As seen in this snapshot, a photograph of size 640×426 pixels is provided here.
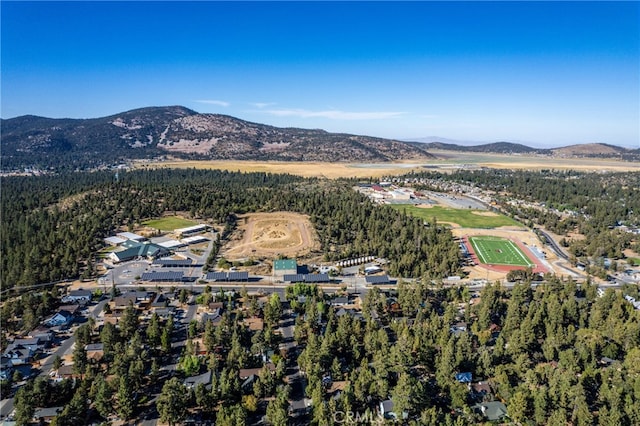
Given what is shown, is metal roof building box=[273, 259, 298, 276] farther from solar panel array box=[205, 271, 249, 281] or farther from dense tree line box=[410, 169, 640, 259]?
dense tree line box=[410, 169, 640, 259]

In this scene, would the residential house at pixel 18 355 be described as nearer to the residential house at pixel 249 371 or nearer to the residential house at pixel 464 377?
the residential house at pixel 249 371

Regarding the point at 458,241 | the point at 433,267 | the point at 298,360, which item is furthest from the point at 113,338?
the point at 458,241

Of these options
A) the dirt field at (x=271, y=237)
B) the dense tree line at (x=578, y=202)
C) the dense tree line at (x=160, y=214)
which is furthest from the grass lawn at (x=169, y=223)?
the dense tree line at (x=578, y=202)

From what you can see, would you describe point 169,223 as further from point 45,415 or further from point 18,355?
point 45,415

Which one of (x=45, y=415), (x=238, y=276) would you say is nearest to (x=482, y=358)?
(x=45, y=415)

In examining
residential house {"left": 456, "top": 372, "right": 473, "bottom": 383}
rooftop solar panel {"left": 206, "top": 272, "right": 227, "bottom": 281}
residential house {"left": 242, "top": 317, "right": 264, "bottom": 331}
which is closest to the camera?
residential house {"left": 456, "top": 372, "right": 473, "bottom": 383}

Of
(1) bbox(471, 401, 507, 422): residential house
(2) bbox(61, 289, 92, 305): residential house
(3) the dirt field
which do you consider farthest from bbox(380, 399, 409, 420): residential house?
(3) the dirt field
